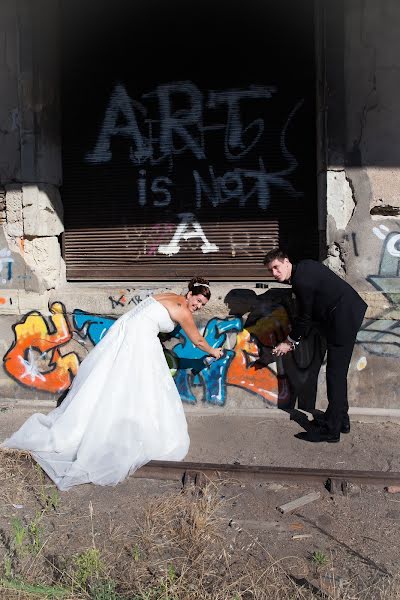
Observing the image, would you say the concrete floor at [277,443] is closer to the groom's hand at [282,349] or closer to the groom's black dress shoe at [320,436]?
the groom's black dress shoe at [320,436]

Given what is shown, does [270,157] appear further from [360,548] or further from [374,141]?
[360,548]

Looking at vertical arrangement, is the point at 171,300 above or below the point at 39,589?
above

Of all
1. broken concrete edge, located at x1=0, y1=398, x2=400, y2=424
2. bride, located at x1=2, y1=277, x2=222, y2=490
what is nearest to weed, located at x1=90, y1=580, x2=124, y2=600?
bride, located at x1=2, y1=277, x2=222, y2=490

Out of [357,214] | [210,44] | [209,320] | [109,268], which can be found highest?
[210,44]

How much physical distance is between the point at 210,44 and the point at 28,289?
10.3 ft

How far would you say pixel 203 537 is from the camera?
12.2ft

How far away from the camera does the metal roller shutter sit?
647 centimetres

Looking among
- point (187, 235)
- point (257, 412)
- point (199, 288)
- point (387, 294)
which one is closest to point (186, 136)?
point (187, 235)

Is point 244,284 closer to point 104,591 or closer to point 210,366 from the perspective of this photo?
point 210,366

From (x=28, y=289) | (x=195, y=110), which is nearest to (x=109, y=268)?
(x=28, y=289)

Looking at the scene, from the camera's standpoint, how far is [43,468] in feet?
15.6

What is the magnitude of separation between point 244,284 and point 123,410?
2.07 metres

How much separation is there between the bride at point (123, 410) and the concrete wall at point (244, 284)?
0.99m

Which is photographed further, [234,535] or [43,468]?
[43,468]
